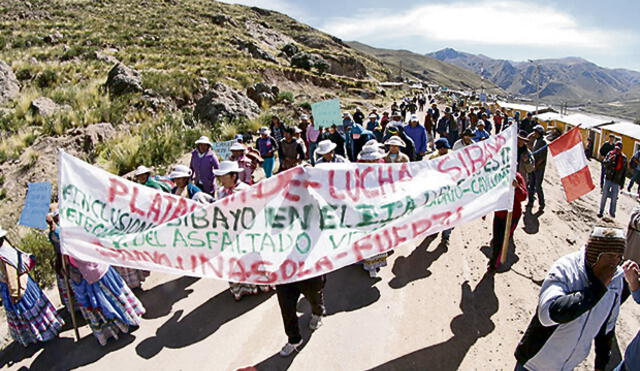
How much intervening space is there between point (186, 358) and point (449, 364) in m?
2.91

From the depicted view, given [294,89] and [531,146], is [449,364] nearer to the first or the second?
[531,146]

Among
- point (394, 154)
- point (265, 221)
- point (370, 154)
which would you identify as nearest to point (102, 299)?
point (265, 221)

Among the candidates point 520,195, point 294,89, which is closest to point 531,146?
point 520,195

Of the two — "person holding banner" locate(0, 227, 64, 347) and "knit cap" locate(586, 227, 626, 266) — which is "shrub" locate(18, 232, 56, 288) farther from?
"knit cap" locate(586, 227, 626, 266)

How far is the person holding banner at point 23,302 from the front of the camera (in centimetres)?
416

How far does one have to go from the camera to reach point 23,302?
4.44 metres

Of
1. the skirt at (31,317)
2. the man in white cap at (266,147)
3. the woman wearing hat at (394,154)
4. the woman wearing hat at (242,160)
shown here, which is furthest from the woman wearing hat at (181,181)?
the man in white cap at (266,147)

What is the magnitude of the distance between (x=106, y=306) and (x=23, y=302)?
0.95 meters

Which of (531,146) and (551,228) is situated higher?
(531,146)

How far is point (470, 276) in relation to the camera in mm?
5613

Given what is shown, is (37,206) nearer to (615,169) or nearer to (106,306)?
(106,306)

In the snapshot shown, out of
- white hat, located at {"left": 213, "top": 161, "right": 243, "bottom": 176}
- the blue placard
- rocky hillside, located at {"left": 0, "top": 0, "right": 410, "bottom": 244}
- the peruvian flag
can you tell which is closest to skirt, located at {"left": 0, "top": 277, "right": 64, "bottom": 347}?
the blue placard

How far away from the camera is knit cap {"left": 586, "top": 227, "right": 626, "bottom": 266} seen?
7.50ft

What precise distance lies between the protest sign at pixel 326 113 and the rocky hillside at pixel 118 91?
16.2 ft
